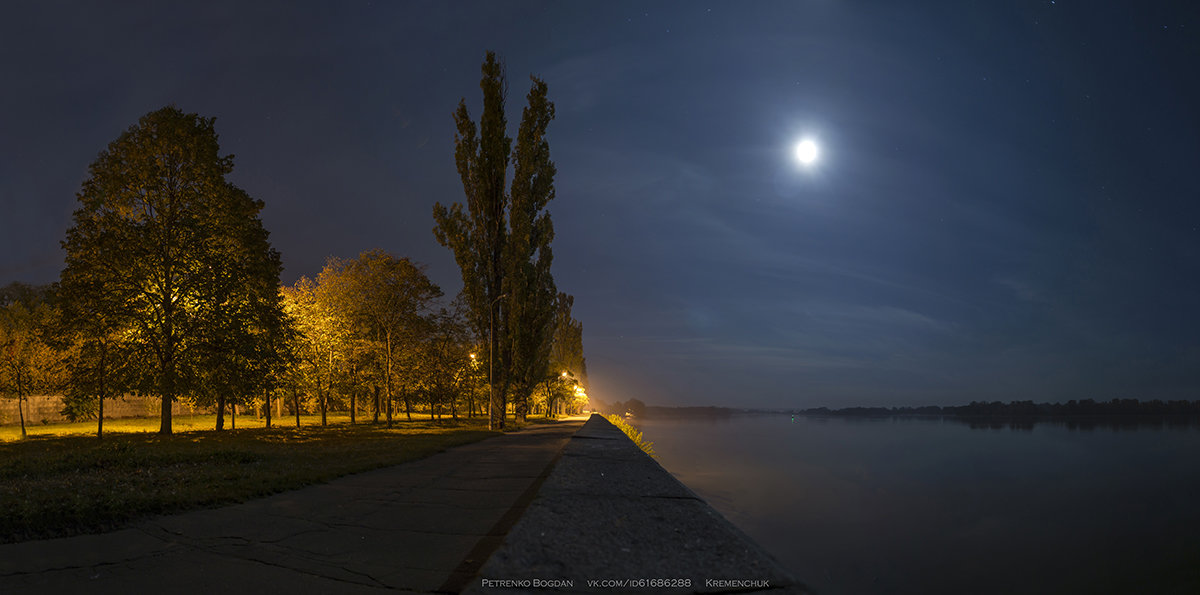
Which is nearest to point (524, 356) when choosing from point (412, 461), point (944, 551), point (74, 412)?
point (412, 461)

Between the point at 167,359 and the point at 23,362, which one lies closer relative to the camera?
the point at 167,359

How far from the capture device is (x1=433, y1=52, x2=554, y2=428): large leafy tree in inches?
1095

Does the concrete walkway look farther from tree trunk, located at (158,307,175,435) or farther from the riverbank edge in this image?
tree trunk, located at (158,307,175,435)

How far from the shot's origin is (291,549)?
14.2 feet

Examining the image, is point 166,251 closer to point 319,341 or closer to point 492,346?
point 319,341

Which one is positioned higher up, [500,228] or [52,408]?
[500,228]

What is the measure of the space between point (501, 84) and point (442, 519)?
26.9 metres

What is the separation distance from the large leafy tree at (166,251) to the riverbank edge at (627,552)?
2401cm

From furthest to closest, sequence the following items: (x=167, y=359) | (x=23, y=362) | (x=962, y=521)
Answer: (x=23, y=362) → (x=962, y=521) → (x=167, y=359)

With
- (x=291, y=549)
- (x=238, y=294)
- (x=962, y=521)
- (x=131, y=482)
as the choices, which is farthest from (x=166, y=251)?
(x=962, y=521)

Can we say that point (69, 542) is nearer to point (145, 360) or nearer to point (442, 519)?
point (442, 519)

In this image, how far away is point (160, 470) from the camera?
8719 mm

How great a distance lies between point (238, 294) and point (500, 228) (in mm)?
12383

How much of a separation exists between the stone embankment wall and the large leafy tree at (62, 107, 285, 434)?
21.7 meters
